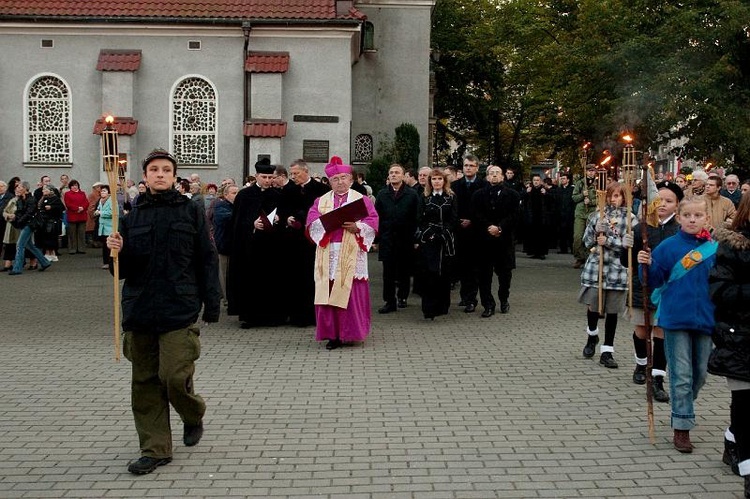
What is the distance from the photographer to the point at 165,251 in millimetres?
6387

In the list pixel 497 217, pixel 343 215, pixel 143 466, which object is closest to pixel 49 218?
pixel 497 217

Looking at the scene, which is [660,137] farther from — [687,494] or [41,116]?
[687,494]

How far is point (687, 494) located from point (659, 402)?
2590mm

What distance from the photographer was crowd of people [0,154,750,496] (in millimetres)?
6289

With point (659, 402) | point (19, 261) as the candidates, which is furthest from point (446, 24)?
point (659, 402)

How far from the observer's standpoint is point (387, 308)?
A: 14.5 meters

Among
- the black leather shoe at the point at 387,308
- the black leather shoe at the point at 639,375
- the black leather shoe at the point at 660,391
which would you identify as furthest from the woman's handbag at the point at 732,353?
the black leather shoe at the point at 387,308

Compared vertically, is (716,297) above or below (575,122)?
below

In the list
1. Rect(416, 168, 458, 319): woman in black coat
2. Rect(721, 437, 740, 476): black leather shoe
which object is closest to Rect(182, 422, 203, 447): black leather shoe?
Rect(721, 437, 740, 476): black leather shoe

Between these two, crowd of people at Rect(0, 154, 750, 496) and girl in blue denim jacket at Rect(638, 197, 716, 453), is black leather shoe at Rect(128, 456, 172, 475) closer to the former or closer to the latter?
crowd of people at Rect(0, 154, 750, 496)

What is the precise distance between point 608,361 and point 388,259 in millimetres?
4959

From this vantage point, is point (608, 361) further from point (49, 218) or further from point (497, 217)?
point (49, 218)

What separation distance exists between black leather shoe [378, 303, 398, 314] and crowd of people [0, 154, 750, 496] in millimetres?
47

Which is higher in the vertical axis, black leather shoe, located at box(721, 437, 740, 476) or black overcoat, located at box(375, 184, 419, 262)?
black overcoat, located at box(375, 184, 419, 262)
